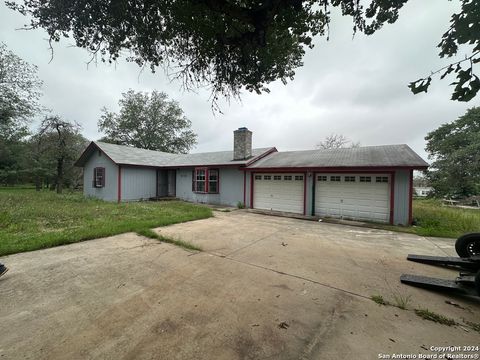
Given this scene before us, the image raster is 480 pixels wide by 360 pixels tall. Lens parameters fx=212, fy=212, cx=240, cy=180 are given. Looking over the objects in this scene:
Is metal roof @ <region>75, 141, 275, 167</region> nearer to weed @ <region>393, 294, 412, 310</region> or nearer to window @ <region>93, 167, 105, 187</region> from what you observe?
window @ <region>93, 167, 105, 187</region>

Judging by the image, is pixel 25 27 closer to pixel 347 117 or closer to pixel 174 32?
pixel 174 32

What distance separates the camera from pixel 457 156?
2114cm

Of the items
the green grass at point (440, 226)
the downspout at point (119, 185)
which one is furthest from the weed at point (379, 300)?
the downspout at point (119, 185)

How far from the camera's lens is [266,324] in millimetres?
2211

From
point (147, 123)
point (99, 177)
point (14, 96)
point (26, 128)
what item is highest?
point (147, 123)

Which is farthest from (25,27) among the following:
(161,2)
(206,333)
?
(206,333)

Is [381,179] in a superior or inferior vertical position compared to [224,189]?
superior

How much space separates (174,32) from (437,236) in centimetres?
868

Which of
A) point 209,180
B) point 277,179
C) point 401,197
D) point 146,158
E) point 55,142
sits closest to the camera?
point 401,197

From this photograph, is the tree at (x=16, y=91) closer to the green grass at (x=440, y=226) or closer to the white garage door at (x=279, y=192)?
the white garage door at (x=279, y=192)

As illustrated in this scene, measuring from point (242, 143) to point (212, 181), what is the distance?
2.93 metres

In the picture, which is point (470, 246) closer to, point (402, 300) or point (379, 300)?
point (402, 300)

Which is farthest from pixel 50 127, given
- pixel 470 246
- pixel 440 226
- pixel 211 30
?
pixel 440 226

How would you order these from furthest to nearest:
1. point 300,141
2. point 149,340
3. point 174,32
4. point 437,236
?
point 300,141 → point 437,236 → point 174,32 → point 149,340
